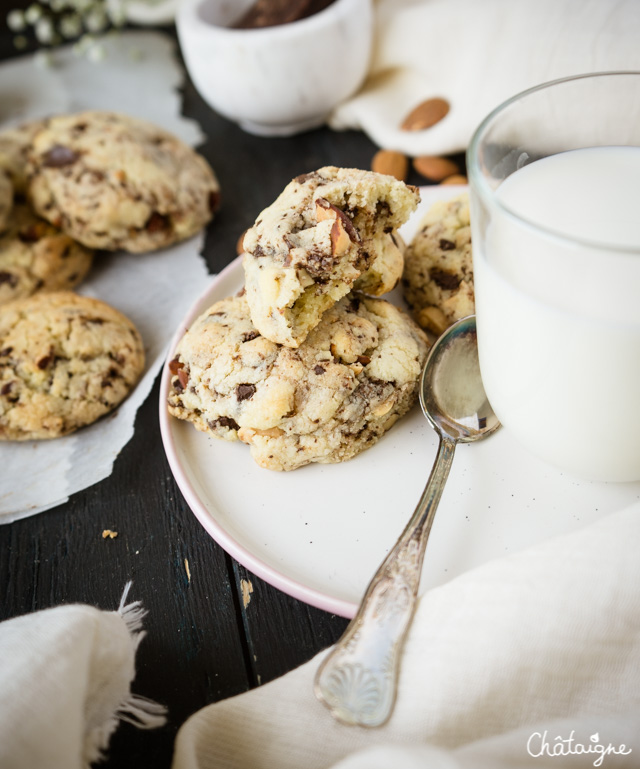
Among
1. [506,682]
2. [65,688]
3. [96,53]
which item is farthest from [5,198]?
[506,682]

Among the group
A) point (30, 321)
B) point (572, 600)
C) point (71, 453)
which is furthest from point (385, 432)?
point (30, 321)

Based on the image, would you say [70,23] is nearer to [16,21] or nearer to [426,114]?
[16,21]

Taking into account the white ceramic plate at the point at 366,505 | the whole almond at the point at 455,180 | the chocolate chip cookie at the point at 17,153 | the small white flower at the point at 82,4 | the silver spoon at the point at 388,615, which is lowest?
the white ceramic plate at the point at 366,505

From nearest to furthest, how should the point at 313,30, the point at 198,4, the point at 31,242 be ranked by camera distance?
the point at 31,242 < the point at 313,30 < the point at 198,4

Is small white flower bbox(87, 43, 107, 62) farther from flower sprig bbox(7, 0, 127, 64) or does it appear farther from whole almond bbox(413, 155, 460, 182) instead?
whole almond bbox(413, 155, 460, 182)

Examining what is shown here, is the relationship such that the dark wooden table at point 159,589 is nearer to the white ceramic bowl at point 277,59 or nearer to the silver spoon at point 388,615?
the silver spoon at point 388,615

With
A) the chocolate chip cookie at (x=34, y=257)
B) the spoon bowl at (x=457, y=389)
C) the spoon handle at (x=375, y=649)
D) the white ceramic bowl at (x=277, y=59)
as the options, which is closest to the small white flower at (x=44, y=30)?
the white ceramic bowl at (x=277, y=59)

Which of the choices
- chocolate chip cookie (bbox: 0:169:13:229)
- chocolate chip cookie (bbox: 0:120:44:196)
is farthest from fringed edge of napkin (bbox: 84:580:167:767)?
chocolate chip cookie (bbox: 0:120:44:196)

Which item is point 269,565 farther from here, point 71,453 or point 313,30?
point 313,30
